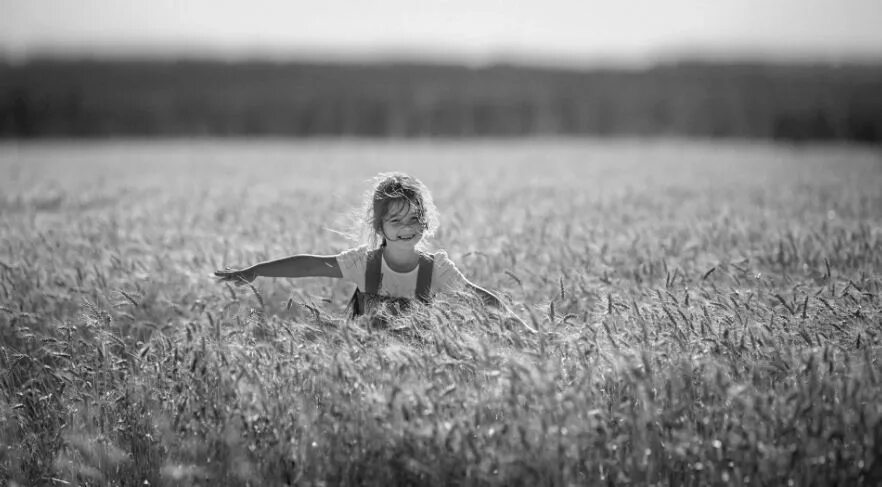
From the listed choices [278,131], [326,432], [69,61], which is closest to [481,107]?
[278,131]

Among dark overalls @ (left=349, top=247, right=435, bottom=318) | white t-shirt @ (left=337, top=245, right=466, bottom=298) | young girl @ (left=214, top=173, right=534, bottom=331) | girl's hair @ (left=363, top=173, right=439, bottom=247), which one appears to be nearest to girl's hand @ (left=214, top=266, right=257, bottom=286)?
young girl @ (left=214, top=173, right=534, bottom=331)

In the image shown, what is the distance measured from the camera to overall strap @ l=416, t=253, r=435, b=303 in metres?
4.26

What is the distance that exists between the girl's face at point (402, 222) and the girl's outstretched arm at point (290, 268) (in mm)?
453

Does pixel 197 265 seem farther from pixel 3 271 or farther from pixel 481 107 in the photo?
pixel 481 107

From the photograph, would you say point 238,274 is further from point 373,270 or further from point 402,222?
point 402,222

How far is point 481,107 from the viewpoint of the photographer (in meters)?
63.6

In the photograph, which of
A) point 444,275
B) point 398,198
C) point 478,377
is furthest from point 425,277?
point 478,377

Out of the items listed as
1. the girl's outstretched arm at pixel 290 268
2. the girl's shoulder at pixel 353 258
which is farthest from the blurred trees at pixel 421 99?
the girl's outstretched arm at pixel 290 268

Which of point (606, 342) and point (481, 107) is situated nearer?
point (606, 342)

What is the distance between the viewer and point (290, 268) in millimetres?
4262

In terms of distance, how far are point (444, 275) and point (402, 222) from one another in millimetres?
463

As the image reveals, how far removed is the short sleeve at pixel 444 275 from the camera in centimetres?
427

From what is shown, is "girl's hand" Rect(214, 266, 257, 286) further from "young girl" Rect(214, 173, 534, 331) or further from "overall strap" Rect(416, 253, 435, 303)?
"overall strap" Rect(416, 253, 435, 303)

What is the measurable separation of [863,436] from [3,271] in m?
6.04
